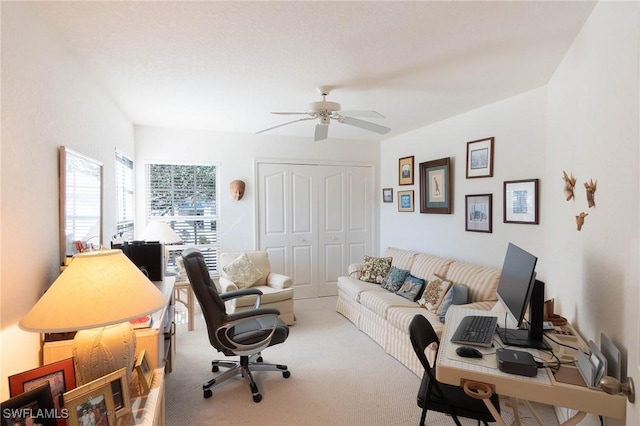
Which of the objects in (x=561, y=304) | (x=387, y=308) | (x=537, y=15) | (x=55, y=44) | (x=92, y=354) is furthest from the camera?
(x=387, y=308)

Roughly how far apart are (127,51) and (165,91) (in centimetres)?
82

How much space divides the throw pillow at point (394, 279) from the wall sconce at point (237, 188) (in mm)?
2298

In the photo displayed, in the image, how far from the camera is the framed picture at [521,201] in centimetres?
304

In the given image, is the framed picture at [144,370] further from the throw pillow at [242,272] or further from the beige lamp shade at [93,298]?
the throw pillow at [242,272]

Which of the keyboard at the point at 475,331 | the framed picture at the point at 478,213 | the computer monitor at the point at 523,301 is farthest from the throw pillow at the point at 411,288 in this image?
the computer monitor at the point at 523,301

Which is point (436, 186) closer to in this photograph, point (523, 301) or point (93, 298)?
point (523, 301)

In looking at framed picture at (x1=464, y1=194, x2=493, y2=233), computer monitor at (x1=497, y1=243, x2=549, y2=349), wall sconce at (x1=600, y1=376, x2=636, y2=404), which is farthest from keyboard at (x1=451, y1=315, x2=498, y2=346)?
framed picture at (x1=464, y1=194, x2=493, y2=233)

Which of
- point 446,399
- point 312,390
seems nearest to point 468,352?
point 446,399

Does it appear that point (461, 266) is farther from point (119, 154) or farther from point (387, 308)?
point (119, 154)

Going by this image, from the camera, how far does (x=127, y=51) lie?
222cm

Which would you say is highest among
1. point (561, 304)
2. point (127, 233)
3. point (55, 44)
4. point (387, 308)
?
point (55, 44)

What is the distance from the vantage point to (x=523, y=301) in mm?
1646

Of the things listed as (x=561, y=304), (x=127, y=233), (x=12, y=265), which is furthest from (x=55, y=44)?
(x=561, y=304)

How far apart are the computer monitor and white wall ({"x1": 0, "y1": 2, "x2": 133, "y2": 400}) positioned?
7.66 ft
